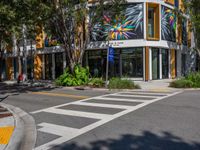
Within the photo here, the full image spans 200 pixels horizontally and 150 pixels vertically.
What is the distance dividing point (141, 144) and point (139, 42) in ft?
63.0

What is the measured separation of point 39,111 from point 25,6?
6261 mm

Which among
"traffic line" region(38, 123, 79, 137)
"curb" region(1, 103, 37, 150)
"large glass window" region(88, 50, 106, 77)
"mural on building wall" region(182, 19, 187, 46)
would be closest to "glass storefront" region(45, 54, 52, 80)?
"large glass window" region(88, 50, 106, 77)

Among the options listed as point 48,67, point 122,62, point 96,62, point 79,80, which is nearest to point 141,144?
point 79,80

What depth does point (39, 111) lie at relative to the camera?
31.2 ft

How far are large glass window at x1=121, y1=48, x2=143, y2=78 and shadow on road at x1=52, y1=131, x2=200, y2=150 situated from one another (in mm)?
18648

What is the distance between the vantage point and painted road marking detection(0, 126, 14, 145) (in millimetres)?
5626

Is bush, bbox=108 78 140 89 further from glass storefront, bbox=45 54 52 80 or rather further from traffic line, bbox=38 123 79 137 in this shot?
glass storefront, bbox=45 54 52 80

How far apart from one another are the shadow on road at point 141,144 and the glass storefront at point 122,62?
61.2 ft

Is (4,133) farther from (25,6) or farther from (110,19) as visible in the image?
(110,19)

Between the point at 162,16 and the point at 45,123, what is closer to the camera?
the point at 45,123

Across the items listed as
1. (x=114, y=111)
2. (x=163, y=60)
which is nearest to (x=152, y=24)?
(x=163, y=60)

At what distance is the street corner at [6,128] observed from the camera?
18.2 feet

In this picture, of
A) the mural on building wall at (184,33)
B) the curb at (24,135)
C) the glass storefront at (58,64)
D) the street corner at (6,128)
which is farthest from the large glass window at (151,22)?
the street corner at (6,128)

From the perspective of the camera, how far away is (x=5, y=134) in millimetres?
6133
